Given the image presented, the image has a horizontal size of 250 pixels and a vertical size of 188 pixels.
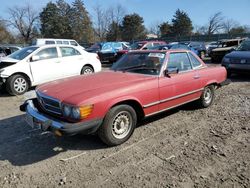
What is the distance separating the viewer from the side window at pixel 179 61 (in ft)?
17.0

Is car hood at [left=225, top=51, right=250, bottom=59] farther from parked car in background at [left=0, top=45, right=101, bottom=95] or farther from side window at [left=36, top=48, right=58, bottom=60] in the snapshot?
side window at [left=36, top=48, right=58, bottom=60]

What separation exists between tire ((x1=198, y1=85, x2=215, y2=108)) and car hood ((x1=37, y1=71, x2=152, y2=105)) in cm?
189

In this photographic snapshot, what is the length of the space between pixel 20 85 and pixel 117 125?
5.21 metres

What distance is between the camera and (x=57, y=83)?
4.72 meters

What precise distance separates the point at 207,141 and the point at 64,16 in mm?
64496

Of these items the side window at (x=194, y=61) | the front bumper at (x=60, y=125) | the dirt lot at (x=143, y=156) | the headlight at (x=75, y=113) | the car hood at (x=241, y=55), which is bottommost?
the dirt lot at (x=143, y=156)

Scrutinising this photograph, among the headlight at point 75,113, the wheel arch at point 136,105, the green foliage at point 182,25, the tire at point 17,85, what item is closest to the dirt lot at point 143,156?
the wheel arch at point 136,105

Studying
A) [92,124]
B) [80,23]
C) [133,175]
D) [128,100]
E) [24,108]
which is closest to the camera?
[133,175]

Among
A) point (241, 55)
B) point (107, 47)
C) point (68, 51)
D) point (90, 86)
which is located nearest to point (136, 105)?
point (90, 86)

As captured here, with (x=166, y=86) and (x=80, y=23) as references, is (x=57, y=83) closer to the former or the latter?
(x=166, y=86)

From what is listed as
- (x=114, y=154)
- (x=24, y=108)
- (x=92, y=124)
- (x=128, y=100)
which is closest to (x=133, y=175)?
(x=114, y=154)

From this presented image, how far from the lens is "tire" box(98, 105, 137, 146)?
13.0 feet

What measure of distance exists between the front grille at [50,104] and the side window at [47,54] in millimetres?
4641

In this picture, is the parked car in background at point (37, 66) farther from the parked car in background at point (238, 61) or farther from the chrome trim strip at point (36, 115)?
the parked car in background at point (238, 61)
